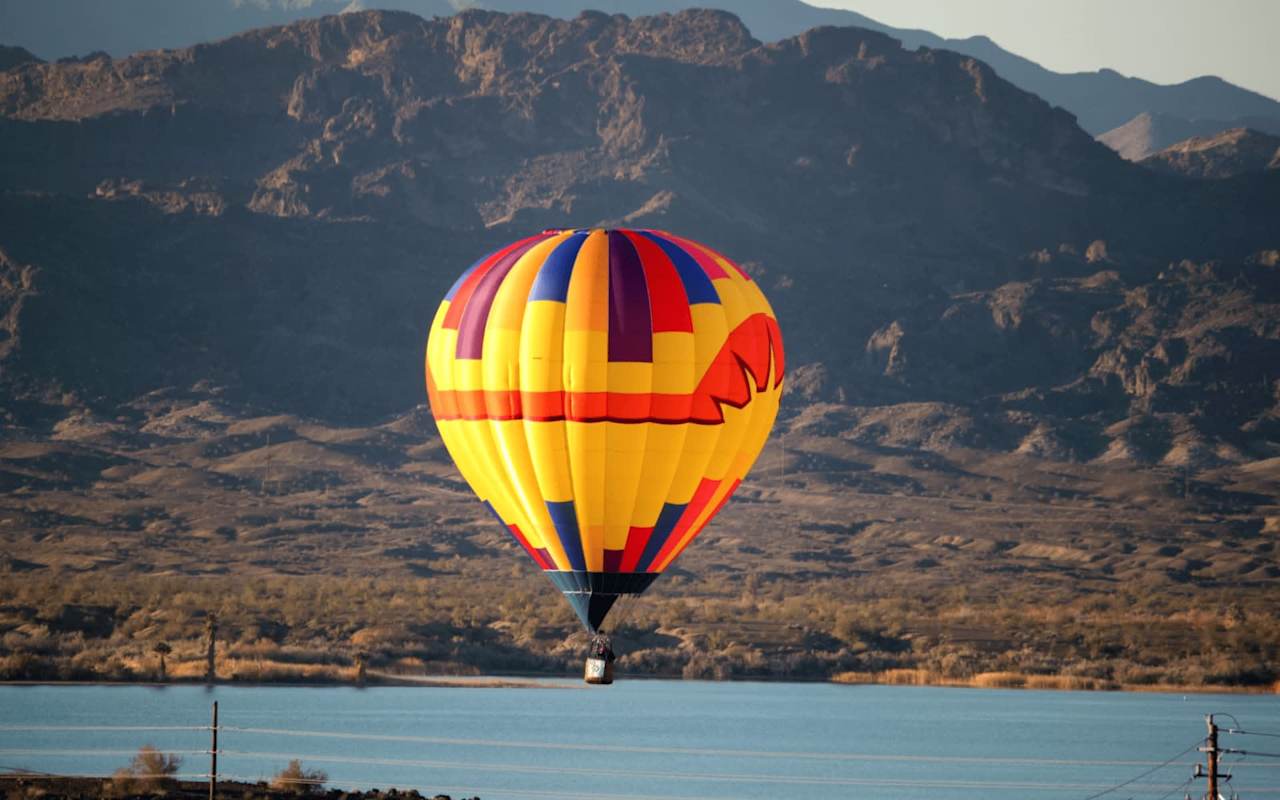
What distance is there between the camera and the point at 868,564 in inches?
5418

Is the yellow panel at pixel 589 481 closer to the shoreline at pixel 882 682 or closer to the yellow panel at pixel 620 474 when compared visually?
the yellow panel at pixel 620 474

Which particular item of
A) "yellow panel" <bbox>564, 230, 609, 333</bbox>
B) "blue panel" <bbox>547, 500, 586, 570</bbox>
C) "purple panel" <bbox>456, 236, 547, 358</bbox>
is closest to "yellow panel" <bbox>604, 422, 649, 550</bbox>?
"blue panel" <bbox>547, 500, 586, 570</bbox>

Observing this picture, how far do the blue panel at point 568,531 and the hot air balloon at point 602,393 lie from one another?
0.9 inches

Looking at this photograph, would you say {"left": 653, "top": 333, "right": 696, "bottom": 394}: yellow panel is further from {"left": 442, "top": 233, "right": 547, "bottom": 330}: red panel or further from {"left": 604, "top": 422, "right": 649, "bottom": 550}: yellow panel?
{"left": 442, "top": 233, "right": 547, "bottom": 330}: red panel

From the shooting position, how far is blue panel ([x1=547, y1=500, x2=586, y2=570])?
131 feet

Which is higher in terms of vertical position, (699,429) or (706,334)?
(706,334)

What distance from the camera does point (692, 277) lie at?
4094 centimetres

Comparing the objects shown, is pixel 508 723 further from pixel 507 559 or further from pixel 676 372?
pixel 507 559

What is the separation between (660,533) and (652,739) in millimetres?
22853

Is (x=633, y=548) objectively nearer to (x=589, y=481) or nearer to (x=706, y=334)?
(x=589, y=481)

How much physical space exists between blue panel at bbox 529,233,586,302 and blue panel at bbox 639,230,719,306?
5.02 ft

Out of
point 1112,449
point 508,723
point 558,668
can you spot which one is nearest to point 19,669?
point 508,723

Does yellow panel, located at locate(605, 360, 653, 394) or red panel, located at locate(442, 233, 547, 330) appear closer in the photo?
yellow panel, located at locate(605, 360, 653, 394)

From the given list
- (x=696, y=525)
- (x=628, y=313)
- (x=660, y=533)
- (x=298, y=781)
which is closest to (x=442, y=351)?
(x=628, y=313)
